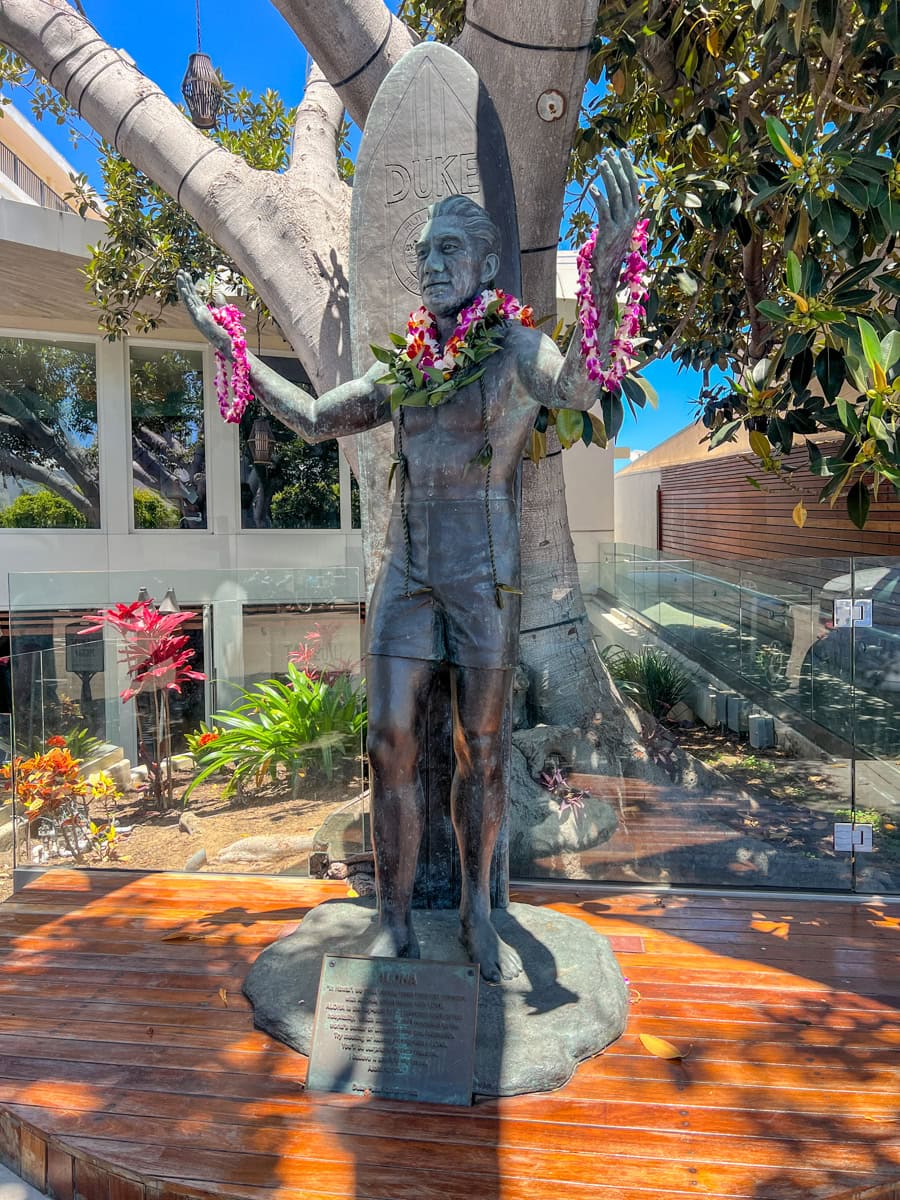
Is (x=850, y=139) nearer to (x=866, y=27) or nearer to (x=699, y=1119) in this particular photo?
(x=866, y=27)

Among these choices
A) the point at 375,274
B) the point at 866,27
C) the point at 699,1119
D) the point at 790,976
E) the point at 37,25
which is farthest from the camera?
the point at 37,25

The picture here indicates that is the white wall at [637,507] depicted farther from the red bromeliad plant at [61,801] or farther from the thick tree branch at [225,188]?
the red bromeliad plant at [61,801]

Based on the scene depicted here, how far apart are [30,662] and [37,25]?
3044 mm

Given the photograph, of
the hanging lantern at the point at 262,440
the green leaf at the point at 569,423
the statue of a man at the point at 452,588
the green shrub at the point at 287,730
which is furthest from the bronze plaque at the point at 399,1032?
the hanging lantern at the point at 262,440

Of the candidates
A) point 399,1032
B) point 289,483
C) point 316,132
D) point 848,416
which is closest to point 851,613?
point 848,416

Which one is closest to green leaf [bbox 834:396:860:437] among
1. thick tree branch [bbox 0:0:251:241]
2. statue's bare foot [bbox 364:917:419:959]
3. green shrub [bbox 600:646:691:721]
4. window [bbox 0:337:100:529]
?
green shrub [bbox 600:646:691:721]

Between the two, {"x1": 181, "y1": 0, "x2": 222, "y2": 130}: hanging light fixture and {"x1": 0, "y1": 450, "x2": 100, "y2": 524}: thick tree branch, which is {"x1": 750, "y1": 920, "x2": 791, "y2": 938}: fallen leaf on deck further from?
{"x1": 0, "y1": 450, "x2": 100, "y2": 524}: thick tree branch

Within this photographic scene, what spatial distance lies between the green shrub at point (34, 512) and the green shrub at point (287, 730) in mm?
5187

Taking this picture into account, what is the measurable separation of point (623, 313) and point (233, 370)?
119 cm

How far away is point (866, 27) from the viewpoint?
3266mm

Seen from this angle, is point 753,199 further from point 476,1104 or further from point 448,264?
point 476,1104

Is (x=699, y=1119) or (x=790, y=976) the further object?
(x=790, y=976)

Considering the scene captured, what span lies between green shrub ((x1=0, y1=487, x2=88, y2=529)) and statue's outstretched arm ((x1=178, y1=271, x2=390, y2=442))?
6.77 metres

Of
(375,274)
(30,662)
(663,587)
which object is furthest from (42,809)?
(663,587)
